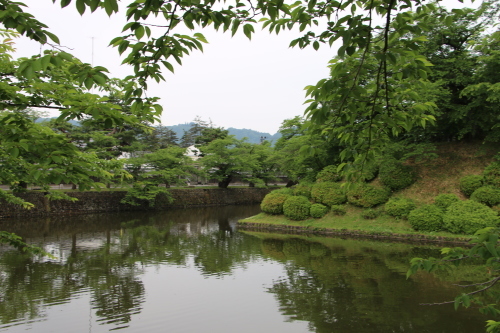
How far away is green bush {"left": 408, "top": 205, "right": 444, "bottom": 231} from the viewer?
13211 millimetres

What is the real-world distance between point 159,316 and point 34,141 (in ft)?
16.6

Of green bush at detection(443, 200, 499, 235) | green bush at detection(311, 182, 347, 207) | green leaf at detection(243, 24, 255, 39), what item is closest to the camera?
green leaf at detection(243, 24, 255, 39)

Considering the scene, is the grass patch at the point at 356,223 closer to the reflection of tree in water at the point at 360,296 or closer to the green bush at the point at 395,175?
the green bush at the point at 395,175

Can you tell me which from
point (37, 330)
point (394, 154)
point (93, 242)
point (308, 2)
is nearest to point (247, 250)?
point (93, 242)

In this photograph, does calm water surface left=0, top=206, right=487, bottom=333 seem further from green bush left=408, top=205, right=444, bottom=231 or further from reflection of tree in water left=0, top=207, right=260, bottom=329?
green bush left=408, top=205, right=444, bottom=231

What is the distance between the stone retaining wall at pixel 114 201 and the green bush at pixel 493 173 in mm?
21860

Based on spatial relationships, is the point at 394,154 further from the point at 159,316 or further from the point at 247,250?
the point at 159,316

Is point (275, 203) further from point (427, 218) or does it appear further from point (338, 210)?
point (427, 218)

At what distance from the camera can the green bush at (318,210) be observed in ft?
53.8

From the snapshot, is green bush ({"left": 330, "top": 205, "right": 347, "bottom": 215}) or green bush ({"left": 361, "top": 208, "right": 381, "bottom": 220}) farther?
green bush ({"left": 330, "top": 205, "right": 347, "bottom": 215})

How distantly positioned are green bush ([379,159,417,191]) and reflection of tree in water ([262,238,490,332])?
4852 mm

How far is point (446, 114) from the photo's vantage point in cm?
1593

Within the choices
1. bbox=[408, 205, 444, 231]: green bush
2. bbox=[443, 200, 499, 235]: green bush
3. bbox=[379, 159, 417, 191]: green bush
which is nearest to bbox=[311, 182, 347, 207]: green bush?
bbox=[379, 159, 417, 191]: green bush

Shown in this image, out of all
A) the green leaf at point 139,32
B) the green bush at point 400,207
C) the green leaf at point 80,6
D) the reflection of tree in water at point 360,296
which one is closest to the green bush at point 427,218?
the green bush at point 400,207
